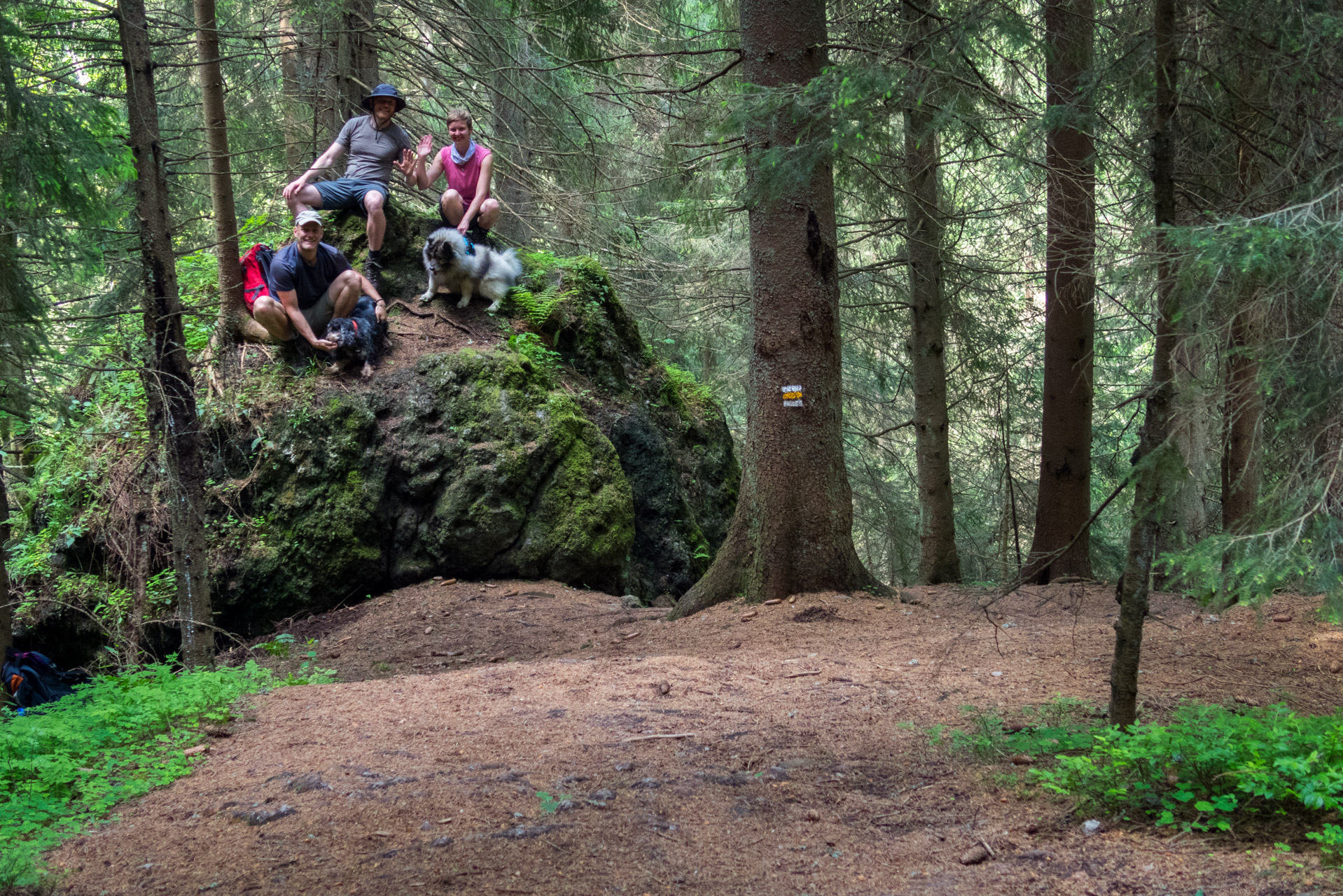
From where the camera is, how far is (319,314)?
9.09 metres

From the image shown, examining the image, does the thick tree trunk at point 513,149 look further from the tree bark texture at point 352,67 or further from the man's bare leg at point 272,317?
the man's bare leg at point 272,317

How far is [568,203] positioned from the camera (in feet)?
34.6

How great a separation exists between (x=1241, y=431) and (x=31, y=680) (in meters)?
9.41

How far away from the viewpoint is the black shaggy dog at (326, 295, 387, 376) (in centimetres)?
905

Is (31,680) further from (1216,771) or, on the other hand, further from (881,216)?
(881,216)

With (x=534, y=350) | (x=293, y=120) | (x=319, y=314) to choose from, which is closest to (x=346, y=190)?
(x=319, y=314)

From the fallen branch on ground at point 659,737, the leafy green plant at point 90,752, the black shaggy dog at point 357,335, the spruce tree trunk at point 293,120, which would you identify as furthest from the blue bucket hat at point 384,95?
the fallen branch on ground at point 659,737

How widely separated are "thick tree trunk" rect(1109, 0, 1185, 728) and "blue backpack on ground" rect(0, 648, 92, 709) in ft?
19.8

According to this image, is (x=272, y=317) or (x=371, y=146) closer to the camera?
(x=272, y=317)

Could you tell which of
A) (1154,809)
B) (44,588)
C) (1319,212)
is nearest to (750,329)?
(1319,212)

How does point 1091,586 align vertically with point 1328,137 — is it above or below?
below

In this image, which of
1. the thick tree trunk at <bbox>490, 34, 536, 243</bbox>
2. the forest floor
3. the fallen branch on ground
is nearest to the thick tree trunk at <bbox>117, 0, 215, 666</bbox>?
the forest floor

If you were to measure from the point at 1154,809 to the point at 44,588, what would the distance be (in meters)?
9.60

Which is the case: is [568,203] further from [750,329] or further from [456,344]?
[750,329]
